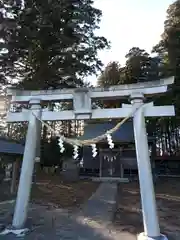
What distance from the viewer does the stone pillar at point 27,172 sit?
4.98 m

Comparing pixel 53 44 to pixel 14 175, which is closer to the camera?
pixel 14 175

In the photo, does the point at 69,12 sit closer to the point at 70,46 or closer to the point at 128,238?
the point at 70,46

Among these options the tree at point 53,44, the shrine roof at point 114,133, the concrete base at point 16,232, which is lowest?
the concrete base at point 16,232

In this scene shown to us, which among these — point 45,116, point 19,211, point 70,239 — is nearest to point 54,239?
point 70,239

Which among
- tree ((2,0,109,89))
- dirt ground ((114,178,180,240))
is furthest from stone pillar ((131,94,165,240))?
tree ((2,0,109,89))

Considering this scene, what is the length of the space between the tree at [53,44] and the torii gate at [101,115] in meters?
7.46

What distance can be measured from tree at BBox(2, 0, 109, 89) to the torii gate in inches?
294

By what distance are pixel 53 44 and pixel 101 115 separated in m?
9.48

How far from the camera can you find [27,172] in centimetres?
523

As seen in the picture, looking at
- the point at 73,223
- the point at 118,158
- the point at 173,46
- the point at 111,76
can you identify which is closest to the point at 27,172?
the point at 73,223

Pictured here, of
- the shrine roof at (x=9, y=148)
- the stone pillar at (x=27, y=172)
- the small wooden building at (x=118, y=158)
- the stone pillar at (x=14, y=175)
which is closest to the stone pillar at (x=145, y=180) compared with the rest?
the stone pillar at (x=27, y=172)

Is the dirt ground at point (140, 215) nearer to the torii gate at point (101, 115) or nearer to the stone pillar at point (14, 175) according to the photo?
the torii gate at point (101, 115)

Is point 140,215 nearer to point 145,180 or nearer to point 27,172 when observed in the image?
point 145,180

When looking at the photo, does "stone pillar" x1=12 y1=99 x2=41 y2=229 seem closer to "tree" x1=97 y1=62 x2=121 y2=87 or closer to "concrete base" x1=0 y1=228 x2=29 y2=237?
"concrete base" x1=0 y1=228 x2=29 y2=237
